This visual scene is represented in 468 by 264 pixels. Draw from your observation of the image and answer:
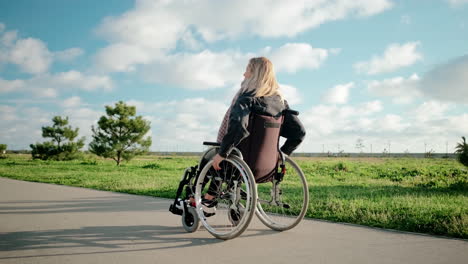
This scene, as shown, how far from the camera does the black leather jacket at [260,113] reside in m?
3.23

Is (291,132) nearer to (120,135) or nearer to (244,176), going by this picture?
(244,176)

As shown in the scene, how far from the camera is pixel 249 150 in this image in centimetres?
346

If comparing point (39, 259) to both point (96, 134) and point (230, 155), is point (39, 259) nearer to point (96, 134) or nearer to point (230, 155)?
point (230, 155)

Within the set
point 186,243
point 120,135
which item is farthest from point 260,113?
point 120,135

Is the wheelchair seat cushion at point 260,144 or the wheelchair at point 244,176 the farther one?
the wheelchair seat cushion at point 260,144

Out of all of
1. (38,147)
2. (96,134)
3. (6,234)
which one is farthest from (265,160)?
(38,147)

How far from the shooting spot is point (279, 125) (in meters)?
3.54

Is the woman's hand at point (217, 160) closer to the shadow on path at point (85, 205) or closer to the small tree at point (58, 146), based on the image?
the shadow on path at point (85, 205)

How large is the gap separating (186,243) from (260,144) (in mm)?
1175

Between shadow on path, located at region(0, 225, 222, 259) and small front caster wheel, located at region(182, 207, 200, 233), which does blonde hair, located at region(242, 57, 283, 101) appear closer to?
small front caster wheel, located at region(182, 207, 200, 233)

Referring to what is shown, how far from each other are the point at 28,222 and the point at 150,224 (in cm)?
158

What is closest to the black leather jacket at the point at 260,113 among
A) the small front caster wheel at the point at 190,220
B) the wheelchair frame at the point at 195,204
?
the wheelchair frame at the point at 195,204

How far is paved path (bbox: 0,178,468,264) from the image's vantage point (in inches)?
113

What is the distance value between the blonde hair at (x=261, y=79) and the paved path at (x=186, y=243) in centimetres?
147
